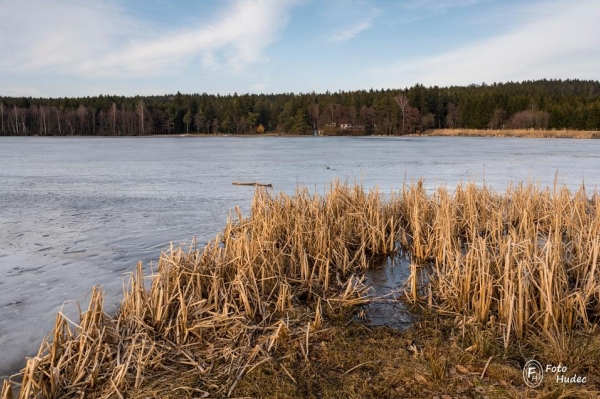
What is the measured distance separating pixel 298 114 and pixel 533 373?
96.0 metres

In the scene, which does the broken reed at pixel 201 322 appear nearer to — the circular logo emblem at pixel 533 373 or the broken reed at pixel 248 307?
the broken reed at pixel 248 307

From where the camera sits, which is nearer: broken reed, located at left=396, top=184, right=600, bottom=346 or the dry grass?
broken reed, located at left=396, top=184, right=600, bottom=346

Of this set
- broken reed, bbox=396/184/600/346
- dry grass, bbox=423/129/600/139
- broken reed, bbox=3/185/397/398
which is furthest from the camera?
dry grass, bbox=423/129/600/139

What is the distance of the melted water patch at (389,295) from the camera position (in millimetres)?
5160

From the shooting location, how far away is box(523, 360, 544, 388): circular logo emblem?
3631mm

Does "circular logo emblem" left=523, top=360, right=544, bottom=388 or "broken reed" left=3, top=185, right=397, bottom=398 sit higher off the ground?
"broken reed" left=3, top=185, right=397, bottom=398

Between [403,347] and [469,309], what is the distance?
3.94ft

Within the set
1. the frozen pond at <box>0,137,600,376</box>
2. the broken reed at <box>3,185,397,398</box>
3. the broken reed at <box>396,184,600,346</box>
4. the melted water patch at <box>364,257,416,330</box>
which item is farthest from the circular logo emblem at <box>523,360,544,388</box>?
the frozen pond at <box>0,137,600,376</box>

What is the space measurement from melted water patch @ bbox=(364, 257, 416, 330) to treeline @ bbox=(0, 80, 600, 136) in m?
80.1

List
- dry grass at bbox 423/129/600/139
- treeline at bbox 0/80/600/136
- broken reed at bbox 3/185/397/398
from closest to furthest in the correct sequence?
broken reed at bbox 3/185/397/398 → dry grass at bbox 423/129/600/139 → treeline at bbox 0/80/600/136

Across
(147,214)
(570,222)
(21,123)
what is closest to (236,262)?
(570,222)

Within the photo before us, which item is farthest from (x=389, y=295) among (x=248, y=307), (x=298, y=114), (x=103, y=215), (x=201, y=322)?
(x=298, y=114)

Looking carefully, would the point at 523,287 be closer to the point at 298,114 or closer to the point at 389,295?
the point at 389,295

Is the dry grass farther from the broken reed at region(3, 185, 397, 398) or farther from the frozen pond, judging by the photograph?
the broken reed at region(3, 185, 397, 398)
